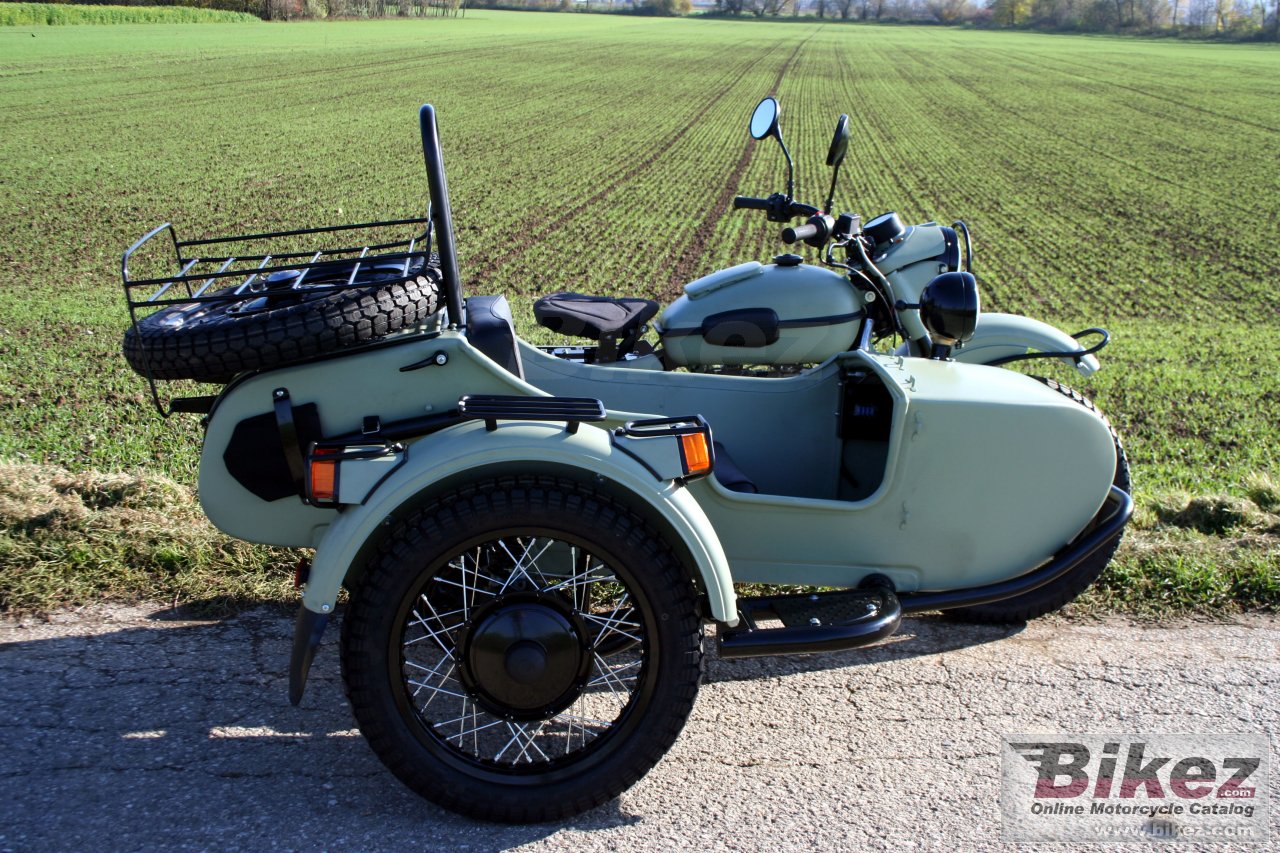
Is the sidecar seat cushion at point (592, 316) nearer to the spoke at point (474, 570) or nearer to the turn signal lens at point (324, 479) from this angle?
the spoke at point (474, 570)

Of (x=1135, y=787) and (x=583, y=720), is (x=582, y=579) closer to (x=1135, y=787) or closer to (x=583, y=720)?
(x=583, y=720)

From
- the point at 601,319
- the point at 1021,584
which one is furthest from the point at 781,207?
the point at 1021,584

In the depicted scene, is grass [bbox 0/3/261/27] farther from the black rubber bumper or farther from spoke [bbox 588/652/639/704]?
the black rubber bumper

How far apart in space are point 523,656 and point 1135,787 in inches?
66.1

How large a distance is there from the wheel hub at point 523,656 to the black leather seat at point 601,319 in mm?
1807

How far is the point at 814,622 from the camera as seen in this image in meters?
2.95

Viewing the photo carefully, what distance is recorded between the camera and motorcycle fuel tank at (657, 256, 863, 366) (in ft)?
14.0

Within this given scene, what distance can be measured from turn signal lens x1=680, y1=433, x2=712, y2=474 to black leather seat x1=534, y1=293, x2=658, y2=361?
1611 mm

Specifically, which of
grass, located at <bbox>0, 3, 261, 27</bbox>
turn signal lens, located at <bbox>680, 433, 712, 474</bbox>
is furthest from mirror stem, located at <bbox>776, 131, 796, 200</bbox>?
grass, located at <bbox>0, 3, 261, 27</bbox>

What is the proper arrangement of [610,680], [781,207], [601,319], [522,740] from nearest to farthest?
[522,740] → [610,680] → [601,319] → [781,207]

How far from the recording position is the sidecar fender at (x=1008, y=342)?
4410 millimetres

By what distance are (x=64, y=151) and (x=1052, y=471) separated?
20.7 meters

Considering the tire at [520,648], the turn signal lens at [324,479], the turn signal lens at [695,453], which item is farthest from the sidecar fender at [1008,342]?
the turn signal lens at [324,479]

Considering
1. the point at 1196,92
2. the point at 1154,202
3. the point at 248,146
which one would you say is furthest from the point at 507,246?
the point at 1196,92
